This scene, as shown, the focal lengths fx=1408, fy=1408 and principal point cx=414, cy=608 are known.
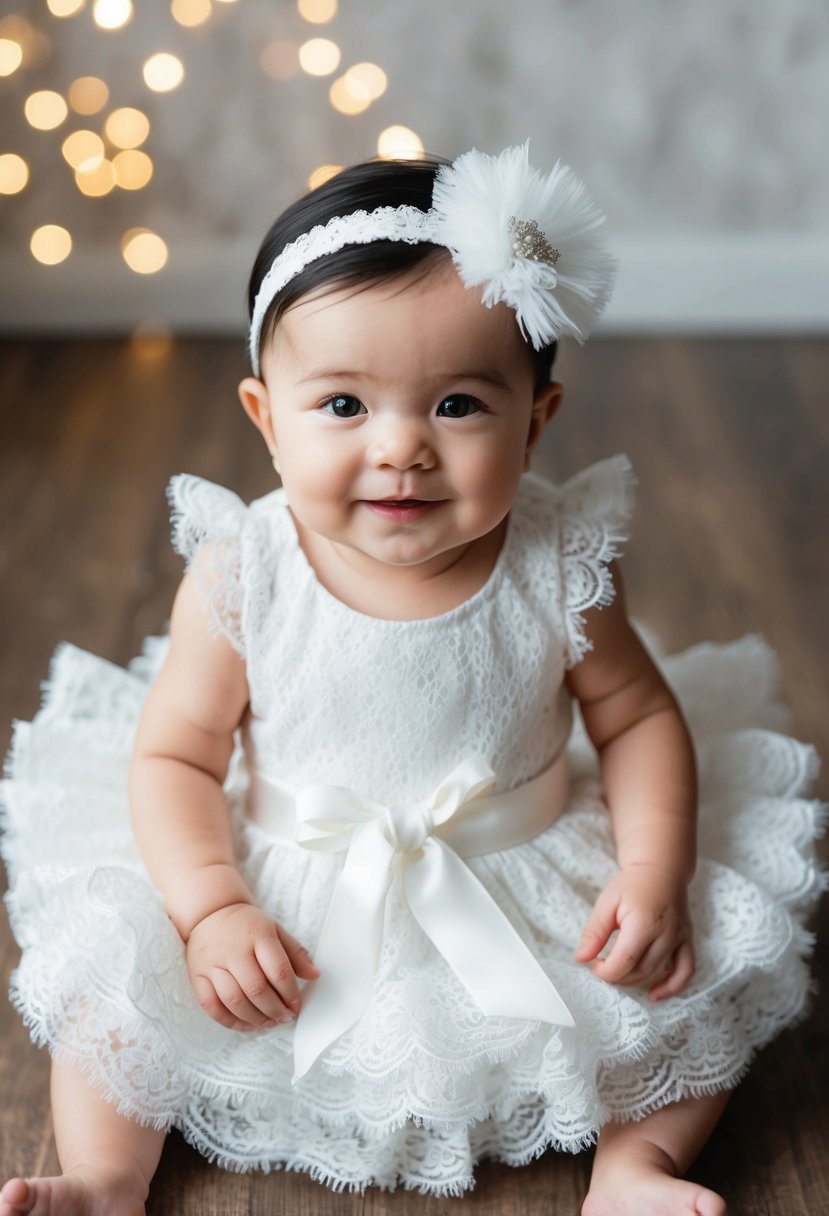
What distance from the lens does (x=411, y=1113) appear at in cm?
93

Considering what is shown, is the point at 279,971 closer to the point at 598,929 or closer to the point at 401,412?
the point at 598,929

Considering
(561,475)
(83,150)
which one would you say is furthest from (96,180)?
(561,475)

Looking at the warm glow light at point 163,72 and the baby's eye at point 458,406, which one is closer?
the baby's eye at point 458,406

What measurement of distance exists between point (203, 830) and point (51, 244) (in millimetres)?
1688

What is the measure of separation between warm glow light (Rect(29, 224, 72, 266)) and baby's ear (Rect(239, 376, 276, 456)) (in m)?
1.53

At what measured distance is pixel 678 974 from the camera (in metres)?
1.02

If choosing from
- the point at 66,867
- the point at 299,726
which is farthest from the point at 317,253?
the point at 66,867

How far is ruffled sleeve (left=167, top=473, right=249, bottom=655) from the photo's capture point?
1053mm

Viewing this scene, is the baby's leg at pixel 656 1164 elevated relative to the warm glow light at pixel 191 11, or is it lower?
lower

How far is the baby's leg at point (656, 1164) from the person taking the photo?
0.93 metres

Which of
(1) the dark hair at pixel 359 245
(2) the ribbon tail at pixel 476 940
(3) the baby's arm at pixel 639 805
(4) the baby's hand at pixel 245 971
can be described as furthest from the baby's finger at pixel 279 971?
(1) the dark hair at pixel 359 245

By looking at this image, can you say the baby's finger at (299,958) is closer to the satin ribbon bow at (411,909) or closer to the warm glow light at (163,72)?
the satin ribbon bow at (411,909)

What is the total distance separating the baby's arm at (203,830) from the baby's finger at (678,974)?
25 cm

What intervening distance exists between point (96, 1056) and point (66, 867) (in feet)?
0.49
